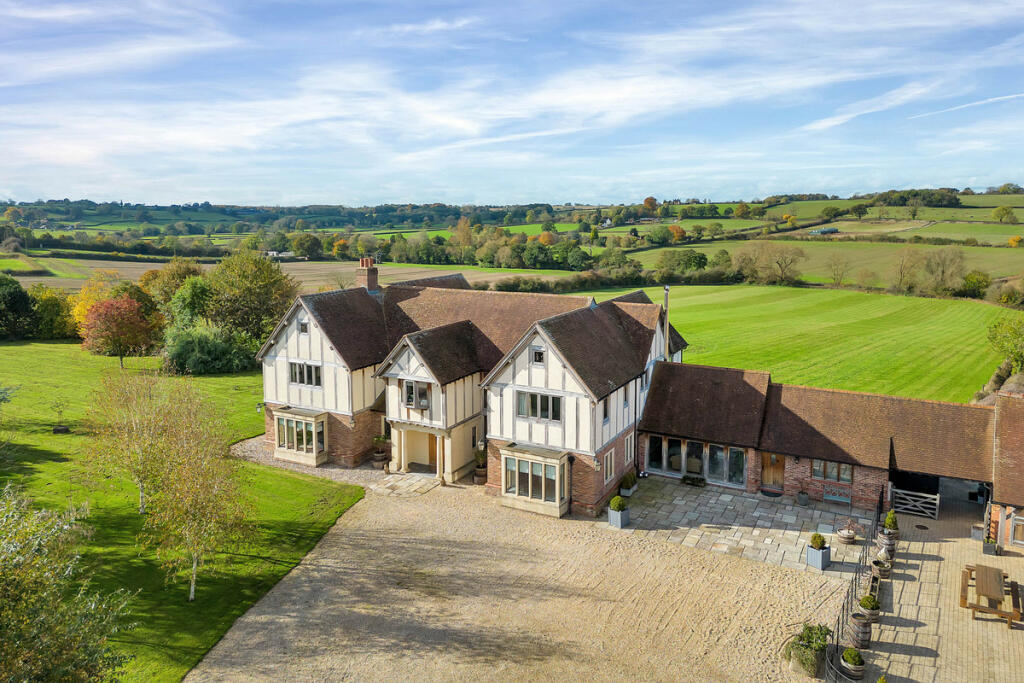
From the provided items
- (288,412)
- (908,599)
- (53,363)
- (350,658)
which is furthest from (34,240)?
(908,599)

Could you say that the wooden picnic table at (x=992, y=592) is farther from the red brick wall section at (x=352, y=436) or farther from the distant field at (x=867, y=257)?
the distant field at (x=867, y=257)

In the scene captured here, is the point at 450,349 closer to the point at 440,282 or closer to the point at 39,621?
the point at 440,282

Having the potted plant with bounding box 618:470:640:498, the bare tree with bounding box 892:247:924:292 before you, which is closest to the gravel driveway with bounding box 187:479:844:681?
the potted plant with bounding box 618:470:640:498

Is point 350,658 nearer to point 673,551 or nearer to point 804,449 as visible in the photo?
point 673,551

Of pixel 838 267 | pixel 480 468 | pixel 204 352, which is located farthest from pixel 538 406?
pixel 838 267

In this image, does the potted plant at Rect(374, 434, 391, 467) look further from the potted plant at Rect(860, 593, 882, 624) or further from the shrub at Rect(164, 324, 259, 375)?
the shrub at Rect(164, 324, 259, 375)

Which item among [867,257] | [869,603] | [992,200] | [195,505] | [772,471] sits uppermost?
[992,200]
